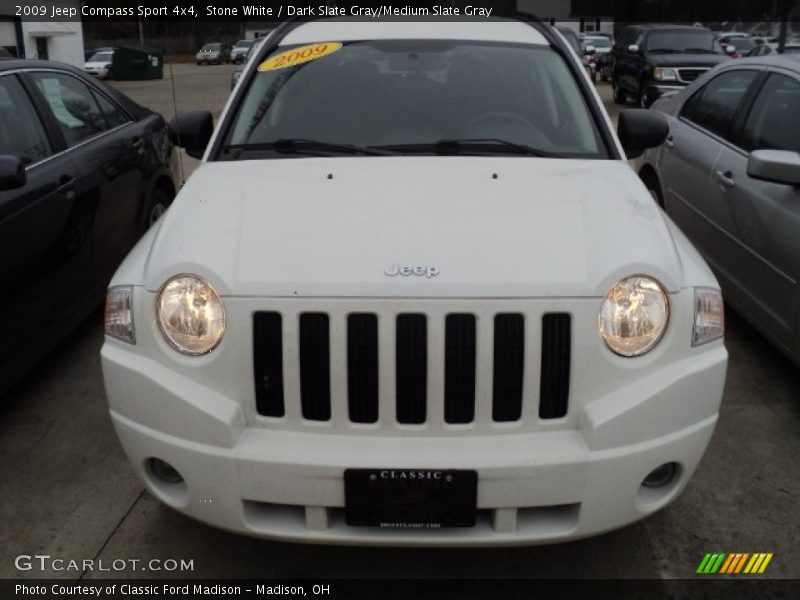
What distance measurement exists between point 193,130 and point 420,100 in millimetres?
1065

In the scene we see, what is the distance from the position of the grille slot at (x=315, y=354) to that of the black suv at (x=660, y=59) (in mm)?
13894

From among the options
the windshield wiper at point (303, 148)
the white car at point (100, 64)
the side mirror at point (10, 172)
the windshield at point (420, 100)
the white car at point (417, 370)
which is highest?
the windshield at point (420, 100)

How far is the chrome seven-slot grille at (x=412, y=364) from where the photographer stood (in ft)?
7.43

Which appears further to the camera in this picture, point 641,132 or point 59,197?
point 59,197

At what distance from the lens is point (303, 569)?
9.04 feet

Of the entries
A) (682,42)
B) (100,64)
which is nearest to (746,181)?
(682,42)

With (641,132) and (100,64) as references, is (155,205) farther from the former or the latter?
(100,64)

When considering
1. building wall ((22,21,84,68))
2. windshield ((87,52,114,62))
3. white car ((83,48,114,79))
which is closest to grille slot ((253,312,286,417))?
building wall ((22,21,84,68))

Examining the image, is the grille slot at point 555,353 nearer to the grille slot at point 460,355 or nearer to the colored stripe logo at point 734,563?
the grille slot at point 460,355

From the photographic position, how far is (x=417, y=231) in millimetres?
2512

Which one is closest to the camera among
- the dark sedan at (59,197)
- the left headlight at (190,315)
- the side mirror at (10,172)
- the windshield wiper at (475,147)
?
the left headlight at (190,315)

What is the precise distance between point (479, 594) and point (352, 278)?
110cm

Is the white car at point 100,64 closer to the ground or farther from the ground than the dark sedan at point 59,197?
closer to the ground

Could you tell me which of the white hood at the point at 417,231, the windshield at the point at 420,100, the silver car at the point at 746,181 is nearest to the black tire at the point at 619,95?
the silver car at the point at 746,181
